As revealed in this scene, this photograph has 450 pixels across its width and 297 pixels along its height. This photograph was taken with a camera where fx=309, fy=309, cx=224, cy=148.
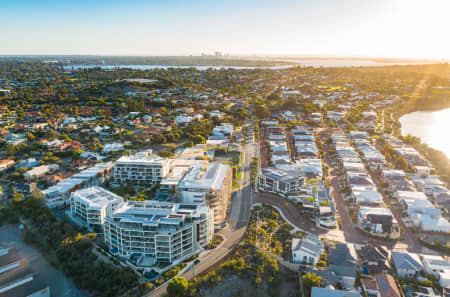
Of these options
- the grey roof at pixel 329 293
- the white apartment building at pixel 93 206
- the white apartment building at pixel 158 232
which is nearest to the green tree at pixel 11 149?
the white apartment building at pixel 93 206

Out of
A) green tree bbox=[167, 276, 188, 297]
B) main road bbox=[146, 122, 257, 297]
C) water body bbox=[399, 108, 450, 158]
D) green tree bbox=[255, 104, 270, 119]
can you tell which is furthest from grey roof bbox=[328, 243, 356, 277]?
green tree bbox=[255, 104, 270, 119]

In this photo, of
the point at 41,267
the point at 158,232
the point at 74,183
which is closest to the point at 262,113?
the point at 74,183

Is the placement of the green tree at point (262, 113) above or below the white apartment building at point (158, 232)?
above

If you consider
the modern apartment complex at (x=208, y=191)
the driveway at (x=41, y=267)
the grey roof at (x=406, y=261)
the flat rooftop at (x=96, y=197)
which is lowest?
the driveway at (x=41, y=267)

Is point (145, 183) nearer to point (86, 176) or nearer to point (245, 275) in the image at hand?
point (86, 176)

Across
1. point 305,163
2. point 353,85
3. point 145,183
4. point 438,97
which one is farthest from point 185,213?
point 353,85

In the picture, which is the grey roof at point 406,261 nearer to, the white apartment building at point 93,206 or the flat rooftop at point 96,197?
the white apartment building at point 93,206
